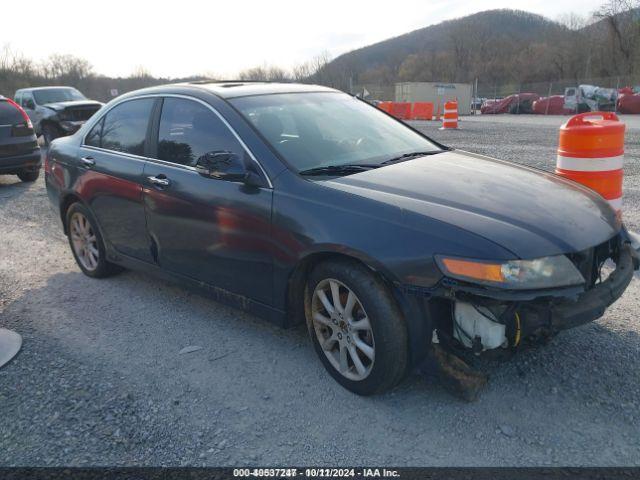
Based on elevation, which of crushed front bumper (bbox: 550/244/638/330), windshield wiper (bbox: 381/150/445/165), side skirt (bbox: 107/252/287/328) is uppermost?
windshield wiper (bbox: 381/150/445/165)

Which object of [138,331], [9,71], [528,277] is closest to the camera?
[528,277]

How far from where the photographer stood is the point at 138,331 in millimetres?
3848

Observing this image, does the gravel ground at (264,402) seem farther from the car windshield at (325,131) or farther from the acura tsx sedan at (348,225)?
the car windshield at (325,131)

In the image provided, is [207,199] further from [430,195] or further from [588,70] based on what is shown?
[588,70]

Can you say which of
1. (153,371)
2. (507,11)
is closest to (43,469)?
(153,371)

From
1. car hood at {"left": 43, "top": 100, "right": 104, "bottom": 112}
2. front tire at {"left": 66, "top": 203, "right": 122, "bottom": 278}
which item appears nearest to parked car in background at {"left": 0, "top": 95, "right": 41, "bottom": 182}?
front tire at {"left": 66, "top": 203, "right": 122, "bottom": 278}

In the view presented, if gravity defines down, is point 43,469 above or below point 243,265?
below

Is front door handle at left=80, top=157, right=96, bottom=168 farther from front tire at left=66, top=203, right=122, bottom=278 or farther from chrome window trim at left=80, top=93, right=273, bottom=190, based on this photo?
front tire at left=66, top=203, right=122, bottom=278

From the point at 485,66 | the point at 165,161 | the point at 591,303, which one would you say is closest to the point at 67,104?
the point at 165,161

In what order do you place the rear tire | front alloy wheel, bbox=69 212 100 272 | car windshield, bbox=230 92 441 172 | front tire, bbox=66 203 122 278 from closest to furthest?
1. car windshield, bbox=230 92 441 172
2. front tire, bbox=66 203 122 278
3. front alloy wheel, bbox=69 212 100 272
4. the rear tire

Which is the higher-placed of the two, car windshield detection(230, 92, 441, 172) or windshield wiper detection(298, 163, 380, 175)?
car windshield detection(230, 92, 441, 172)

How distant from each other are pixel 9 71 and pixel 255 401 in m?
49.5

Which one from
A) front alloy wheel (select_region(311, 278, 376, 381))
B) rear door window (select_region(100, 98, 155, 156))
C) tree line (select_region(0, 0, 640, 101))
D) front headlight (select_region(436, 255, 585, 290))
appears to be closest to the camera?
front headlight (select_region(436, 255, 585, 290))

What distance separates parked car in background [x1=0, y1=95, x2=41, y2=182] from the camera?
9.43 metres
